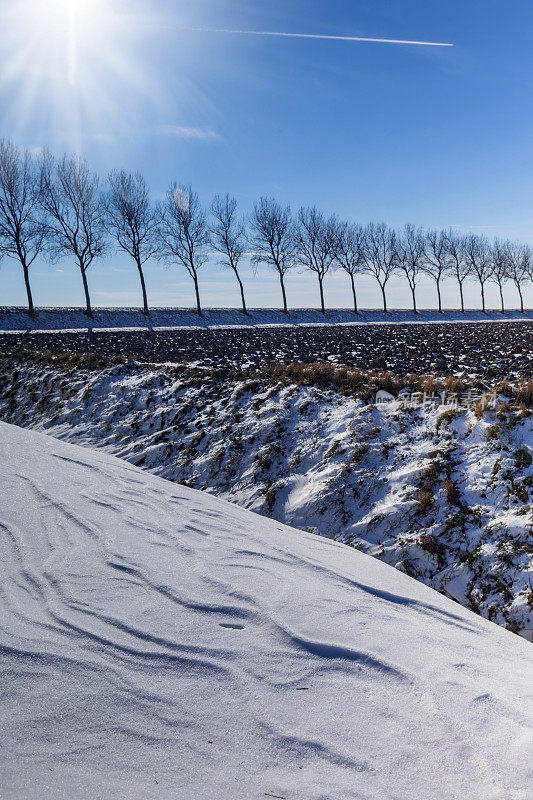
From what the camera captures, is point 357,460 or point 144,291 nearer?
point 357,460

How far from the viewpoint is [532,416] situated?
6504mm

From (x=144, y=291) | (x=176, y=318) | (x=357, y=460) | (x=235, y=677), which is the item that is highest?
(x=144, y=291)

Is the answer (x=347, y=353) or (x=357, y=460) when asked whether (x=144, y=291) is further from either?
(x=357, y=460)

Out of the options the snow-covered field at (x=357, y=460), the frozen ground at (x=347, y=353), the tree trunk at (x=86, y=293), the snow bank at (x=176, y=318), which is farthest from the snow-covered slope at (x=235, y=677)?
the tree trunk at (x=86, y=293)

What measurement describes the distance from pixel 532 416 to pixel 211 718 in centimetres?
591

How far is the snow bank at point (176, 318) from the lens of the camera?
35906 millimetres

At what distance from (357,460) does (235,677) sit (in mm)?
4725

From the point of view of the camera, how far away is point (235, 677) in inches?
113

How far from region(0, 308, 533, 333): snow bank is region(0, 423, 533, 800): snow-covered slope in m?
32.3

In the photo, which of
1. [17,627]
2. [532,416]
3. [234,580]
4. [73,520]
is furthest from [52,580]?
[532,416]

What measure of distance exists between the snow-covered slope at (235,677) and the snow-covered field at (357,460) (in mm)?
728

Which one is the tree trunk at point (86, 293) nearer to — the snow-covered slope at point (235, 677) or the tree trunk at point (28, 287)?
the tree trunk at point (28, 287)

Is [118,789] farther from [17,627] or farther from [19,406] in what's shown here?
[19,406]

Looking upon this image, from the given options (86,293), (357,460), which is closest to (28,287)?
(86,293)
